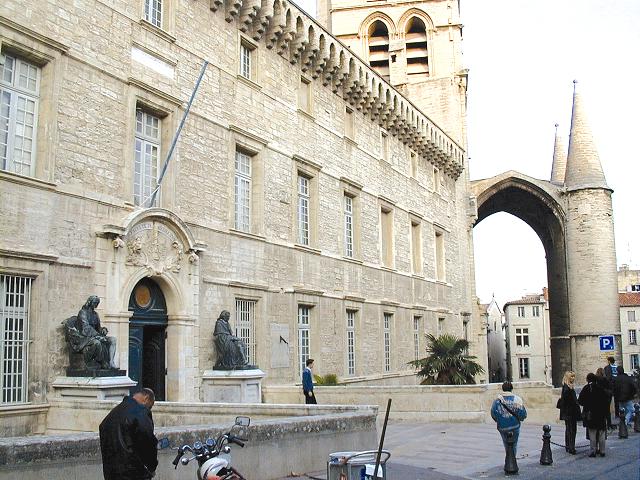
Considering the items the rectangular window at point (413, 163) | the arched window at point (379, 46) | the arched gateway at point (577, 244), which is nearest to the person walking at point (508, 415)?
the rectangular window at point (413, 163)

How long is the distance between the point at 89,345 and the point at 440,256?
2169 cm

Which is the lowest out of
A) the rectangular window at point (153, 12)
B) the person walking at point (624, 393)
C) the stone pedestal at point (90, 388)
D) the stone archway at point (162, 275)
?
the person walking at point (624, 393)

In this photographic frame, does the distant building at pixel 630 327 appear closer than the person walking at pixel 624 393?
No

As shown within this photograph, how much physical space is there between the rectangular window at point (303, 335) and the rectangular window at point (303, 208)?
1812 mm

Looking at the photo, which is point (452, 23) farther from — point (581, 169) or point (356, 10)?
point (581, 169)

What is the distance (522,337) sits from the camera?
76562mm

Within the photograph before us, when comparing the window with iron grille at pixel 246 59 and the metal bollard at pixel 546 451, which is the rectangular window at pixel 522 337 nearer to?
the window with iron grille at pixel 246 59

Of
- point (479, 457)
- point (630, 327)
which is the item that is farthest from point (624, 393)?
point (630, 327)

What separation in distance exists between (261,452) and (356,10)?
112 feet

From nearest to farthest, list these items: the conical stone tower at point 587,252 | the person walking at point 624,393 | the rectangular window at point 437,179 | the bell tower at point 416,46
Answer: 1. the person walking at point 624,393
2. the rectangular window at point 437,179
3. the bell tower at point 416,46
4. the conical stone tower at point 587,252

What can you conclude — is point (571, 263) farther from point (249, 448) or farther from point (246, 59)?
point (249, 448)

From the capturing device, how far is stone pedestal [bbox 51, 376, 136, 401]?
1108 cm

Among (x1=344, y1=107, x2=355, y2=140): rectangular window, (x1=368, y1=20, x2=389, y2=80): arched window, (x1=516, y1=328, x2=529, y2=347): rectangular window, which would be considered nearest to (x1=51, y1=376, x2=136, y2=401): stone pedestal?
(x1=344, y1=107, x2=355, y2=140): rectangular window

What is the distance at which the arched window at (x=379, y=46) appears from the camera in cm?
3847
